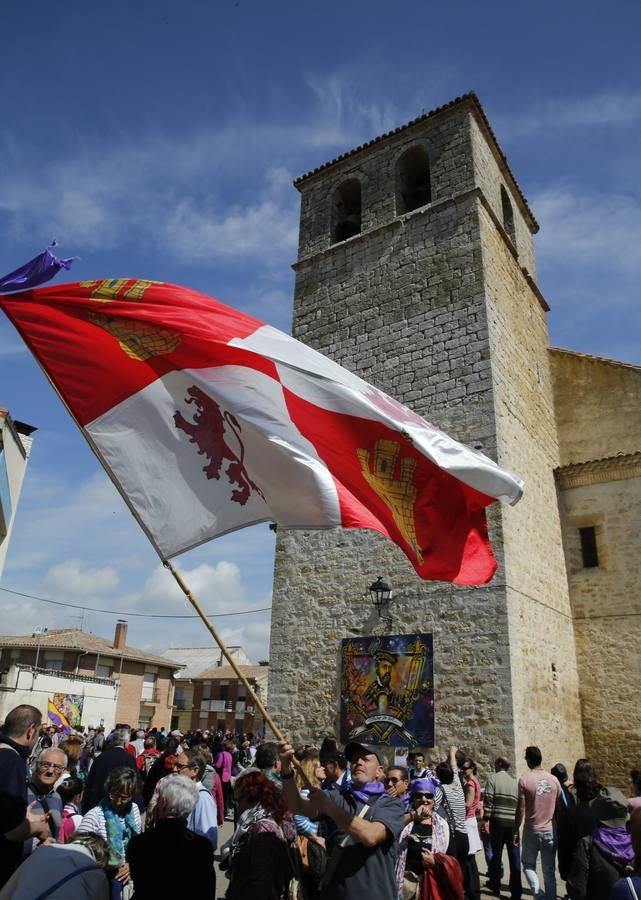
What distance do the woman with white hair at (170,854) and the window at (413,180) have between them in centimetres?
1408

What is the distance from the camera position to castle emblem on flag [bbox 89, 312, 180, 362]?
176 inches

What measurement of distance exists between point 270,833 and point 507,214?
15569 millimetres

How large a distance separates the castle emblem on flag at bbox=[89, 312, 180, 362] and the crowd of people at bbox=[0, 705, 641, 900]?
226 centimetres

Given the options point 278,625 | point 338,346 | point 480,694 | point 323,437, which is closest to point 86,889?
point 323,437

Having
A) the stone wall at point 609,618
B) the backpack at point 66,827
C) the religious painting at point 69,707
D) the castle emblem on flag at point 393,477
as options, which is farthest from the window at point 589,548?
the religious painting at point 69,707

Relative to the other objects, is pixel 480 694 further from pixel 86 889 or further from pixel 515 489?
pixel 86 889

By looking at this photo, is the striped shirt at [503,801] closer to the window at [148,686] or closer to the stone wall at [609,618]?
the stone wall at [609,618]

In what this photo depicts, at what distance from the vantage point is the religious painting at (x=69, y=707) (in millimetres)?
24594

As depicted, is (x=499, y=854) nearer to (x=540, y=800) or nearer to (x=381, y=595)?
(x=540, y=800)

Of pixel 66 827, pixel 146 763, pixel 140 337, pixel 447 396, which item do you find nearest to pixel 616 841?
pixel 66 827

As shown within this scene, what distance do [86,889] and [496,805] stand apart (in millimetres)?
5904

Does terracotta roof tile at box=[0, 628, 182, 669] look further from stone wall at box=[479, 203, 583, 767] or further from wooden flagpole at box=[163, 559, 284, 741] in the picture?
wooden flagpole at box=[163, 559, 284, 741]

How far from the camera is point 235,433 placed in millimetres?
4461

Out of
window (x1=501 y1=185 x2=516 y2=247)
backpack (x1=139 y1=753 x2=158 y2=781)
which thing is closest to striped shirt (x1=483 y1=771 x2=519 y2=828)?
backpack (x1=139 y1=753 x2=158 y2=781)
